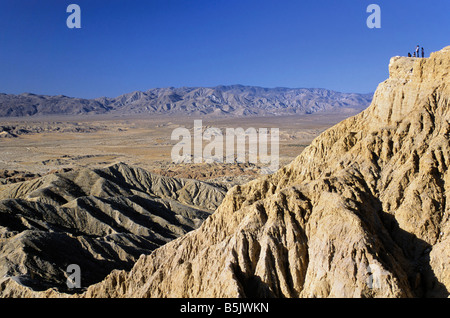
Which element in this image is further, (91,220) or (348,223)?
(91,220)

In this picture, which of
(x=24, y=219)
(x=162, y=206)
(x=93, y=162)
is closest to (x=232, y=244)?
(x=24, y=219)

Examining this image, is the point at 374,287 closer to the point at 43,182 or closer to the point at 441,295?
the point at 441,295

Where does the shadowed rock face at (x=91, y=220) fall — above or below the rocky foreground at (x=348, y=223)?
below

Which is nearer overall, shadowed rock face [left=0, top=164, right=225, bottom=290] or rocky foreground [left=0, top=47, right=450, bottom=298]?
rocky foreground [left=0, top=47, right=450, bottom=298]

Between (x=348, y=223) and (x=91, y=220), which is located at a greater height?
(x=348, y=223)

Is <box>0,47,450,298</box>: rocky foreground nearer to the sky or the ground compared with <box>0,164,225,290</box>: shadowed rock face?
nearer to the sky
